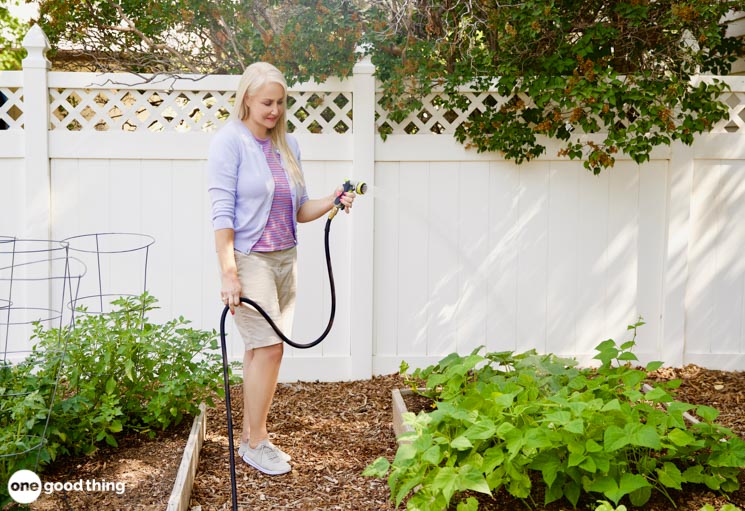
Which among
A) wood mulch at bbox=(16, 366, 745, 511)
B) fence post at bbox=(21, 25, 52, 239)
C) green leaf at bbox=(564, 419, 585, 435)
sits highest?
fence post at bbox=(21, 25, 52, 239)

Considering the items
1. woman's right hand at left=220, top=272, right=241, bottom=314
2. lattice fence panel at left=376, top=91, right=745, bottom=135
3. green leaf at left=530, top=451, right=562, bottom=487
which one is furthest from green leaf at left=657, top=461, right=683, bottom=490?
lattice fence panel at left=376, top=91, right=745, bottom=135

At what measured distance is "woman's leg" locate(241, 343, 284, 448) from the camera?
3.29 m

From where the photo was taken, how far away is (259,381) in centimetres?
330

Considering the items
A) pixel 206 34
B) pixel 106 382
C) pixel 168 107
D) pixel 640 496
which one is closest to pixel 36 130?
pixel 168 107

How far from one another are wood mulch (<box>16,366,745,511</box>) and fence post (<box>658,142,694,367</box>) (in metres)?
0.30

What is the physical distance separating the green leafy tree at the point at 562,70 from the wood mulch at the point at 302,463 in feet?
4.61

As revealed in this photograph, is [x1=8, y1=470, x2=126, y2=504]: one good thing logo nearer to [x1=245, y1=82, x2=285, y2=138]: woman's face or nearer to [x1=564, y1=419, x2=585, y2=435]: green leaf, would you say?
[x1=245, y1=82, x2=285, y2=138]: woman's face

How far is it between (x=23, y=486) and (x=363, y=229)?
222 centimetres

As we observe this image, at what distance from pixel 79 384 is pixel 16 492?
0.63m

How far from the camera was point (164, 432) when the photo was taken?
347 centimetres

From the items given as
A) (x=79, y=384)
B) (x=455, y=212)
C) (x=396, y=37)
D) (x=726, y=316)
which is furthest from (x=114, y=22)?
(x=726, y=316)

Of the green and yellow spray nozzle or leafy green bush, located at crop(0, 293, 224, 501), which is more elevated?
the green and yellow spray nozzle

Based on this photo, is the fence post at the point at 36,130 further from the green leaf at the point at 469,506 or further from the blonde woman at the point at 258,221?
the green leaf at the point at 469,506

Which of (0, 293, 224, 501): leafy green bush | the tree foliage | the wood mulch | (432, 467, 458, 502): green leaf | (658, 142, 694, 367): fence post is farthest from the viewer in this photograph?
(658, 142, 694, 367): fence post
